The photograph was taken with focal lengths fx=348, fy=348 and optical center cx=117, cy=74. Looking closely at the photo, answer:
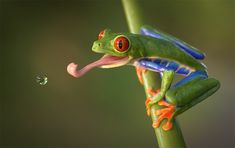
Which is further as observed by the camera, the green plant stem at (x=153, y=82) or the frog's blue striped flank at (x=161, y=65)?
the frog's blue striped flank at (x=161, y=65)

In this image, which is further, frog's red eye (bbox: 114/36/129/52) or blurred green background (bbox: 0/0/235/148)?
blurred green background (bbox: 0/0/235/148)

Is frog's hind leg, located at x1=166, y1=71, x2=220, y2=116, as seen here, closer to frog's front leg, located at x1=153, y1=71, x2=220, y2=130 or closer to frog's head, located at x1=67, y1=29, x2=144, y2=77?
frog's front leg, located at x1=153, y1=71, x2=220, y2=130

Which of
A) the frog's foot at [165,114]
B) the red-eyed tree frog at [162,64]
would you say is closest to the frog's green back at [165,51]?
the red-eyed tree frog at [162,64]

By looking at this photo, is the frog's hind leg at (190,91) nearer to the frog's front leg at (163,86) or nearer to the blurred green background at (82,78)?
the frog's front leg at (163,86)

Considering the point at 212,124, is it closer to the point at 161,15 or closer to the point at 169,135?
the point at 161,15

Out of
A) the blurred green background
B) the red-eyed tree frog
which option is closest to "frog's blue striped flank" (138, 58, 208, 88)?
the red-eyed tree frog

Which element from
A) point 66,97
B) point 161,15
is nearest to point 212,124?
point 161,15
